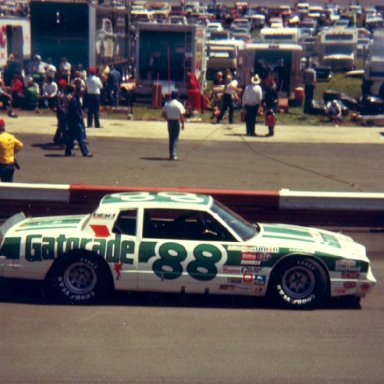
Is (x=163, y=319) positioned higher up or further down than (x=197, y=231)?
further down

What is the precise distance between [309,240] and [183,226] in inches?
56.5

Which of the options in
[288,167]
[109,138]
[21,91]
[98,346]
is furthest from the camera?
[21,91]

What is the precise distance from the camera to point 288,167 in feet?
68.5

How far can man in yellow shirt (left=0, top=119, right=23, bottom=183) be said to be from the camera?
1432 cm

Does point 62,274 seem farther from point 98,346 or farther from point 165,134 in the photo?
point 165,134

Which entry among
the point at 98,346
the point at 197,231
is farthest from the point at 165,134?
the point at 98,346

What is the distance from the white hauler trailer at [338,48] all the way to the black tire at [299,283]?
36449 millimetres

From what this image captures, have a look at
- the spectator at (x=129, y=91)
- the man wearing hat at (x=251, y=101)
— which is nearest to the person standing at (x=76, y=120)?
the man wearing hat at (x=251, y=101)

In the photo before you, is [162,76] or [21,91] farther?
[162,76]

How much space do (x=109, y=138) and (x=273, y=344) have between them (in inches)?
639

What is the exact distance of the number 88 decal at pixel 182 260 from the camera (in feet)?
32.2

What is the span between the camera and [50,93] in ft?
94.5

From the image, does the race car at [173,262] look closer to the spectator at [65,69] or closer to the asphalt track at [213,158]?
the asphalt track at [213,158]

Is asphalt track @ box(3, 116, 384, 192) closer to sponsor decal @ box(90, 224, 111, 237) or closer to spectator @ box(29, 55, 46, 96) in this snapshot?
spectator @ box(29, 55, 46, 96)
